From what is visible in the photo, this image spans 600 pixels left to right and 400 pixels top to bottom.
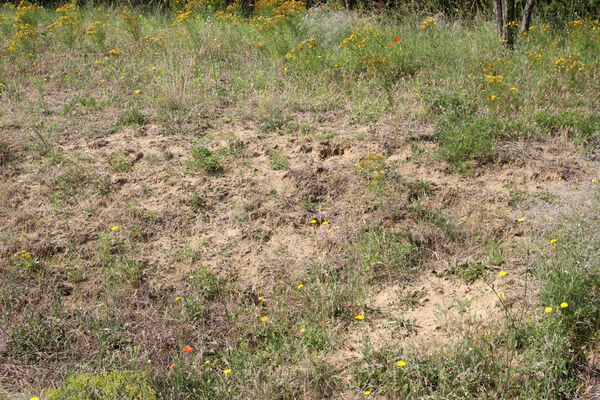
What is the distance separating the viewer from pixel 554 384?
312 centimetres

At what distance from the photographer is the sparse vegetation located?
3.42 m

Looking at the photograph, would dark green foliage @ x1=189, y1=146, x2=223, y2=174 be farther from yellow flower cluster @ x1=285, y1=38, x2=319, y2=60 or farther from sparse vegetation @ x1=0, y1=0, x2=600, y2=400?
yellow flower cluster @ x1=285, y1=38, x2=319, y2=60

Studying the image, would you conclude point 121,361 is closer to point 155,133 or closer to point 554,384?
point 554,384

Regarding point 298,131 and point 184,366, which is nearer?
point 184,366

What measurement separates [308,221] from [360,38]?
3.77 m

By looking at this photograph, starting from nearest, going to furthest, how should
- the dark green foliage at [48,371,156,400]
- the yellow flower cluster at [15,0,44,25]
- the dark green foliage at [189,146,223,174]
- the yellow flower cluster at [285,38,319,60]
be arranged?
the dark green foliage at [48,371,156,400] < the dark green foliage at [189,146,223,174] < the yellow flower cluster at [285,38,319,60] < the yellow flower cluster at [15,0,44,25]

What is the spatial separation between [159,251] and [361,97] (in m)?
3.23

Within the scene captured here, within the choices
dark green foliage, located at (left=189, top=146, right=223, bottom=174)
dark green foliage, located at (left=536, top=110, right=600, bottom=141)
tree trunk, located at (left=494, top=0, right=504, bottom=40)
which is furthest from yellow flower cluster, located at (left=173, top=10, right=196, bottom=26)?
dark green foliage, located at (left=536, top=110, right=600, bottom=141)

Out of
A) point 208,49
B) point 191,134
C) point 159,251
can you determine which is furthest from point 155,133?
point 208,49

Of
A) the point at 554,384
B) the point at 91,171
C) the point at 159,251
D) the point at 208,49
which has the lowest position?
the point at 554,384

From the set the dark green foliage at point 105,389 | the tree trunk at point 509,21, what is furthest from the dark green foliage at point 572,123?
the dark green foliage at point 105,389

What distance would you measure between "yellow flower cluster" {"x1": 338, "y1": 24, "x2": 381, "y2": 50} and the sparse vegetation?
80mm

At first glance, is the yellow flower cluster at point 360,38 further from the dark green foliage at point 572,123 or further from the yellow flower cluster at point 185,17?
the yellow flower cluster at point 185,17

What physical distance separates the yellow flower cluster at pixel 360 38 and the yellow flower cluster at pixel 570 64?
91.4 inches
